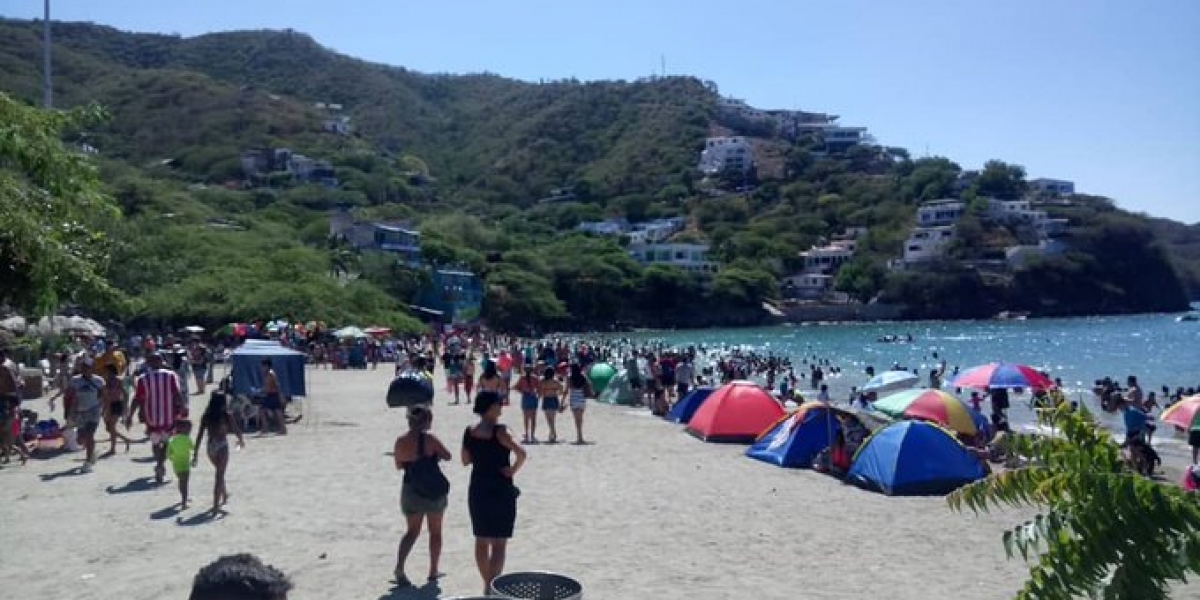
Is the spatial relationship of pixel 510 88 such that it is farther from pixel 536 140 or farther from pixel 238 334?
pixel 238 334

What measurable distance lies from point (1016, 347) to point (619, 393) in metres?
48.2

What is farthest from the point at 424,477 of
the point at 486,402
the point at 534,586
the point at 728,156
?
the point at 728,156

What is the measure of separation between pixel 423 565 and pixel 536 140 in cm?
14992

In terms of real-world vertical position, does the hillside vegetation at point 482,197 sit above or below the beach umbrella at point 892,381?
above

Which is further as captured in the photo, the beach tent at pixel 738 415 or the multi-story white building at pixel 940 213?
the multi-story white building at pixel 940 213

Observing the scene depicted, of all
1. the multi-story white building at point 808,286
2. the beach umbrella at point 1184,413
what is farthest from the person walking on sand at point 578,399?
the multi-story white building at point 808,286

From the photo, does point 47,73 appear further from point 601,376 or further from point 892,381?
point 892,381

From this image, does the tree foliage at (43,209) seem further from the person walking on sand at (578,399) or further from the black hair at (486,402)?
the person walking on sand at (578,399)

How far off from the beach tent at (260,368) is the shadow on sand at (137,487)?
5.93 metres

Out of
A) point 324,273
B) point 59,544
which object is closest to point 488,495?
point 59,544

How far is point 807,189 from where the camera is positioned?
13512cm

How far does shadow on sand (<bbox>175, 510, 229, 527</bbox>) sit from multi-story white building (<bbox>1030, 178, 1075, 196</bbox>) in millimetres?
138501

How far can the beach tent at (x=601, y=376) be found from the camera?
86.7ft

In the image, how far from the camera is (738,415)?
16.7m
